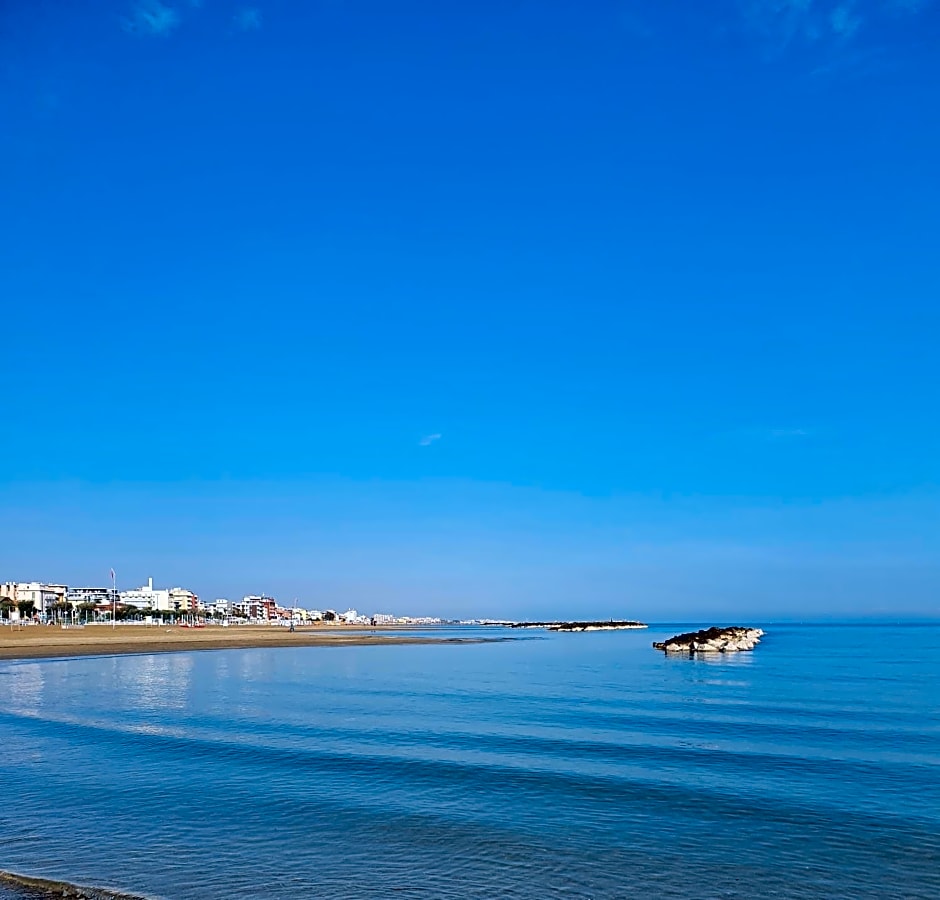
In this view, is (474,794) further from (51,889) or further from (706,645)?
(706,645)

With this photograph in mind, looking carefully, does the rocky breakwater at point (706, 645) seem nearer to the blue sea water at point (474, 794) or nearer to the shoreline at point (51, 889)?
the blue sea water at point (474, 794)

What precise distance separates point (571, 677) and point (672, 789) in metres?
31.1

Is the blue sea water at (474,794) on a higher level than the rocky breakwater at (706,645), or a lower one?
higher

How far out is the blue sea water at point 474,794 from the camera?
40.9 feet

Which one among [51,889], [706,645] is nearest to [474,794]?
[51,889]

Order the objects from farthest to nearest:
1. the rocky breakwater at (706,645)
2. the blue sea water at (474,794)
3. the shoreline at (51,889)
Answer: the rocky breakwater at (706,645) < the blue sea water at (474,794) < the shoreline at (51,889)

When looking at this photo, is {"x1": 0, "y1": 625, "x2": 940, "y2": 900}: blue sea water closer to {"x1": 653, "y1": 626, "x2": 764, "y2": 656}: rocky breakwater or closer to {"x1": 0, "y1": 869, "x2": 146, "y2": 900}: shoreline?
{"x1": 0, "y1": 869, "x2": 146, "y2": 900}: shoreline

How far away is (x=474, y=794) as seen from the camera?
1777cm

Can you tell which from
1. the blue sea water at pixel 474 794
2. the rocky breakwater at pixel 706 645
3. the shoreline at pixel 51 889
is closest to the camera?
the shoreline at pixel 51 889

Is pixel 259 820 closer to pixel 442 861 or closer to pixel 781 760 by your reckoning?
pixel 442 861

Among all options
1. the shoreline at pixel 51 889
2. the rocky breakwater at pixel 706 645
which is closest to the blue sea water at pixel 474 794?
the shoreline at pixel 51 889

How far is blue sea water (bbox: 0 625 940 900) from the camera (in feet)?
40.9

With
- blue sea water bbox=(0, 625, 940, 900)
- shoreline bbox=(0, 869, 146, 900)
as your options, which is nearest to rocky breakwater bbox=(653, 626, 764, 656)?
blue sea water bbox=(0, 625, 940, 900)

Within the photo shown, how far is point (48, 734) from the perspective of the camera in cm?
2519
